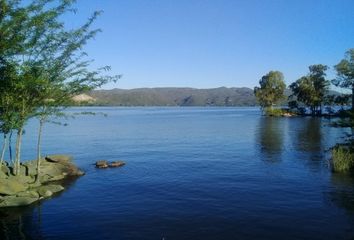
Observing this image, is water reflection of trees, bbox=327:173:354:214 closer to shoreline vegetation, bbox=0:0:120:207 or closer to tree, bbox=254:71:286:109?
shoreline vegetation, bbox=0:0:120:207

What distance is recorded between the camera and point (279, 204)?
30.8 metres

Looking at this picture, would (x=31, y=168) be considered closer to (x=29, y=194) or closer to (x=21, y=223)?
(x=29, y=194)

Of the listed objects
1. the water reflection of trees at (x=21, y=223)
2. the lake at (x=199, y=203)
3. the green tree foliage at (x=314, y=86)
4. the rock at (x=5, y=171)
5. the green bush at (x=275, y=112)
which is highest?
the green tree foliage at (x=314, y=86)

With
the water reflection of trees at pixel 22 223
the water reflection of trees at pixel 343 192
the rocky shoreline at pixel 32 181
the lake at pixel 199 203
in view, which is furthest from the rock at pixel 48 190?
the water reflection of trees at pixel 343 192

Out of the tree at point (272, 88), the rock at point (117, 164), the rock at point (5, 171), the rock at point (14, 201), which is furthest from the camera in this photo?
the tree at point (272, 88)

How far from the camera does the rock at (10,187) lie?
32312 mm

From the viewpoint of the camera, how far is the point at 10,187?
33.0 metres

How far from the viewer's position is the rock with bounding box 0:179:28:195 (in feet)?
106

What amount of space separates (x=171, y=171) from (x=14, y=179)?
18.0 metres

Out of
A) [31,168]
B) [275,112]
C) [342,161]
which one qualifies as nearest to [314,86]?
[275,112]

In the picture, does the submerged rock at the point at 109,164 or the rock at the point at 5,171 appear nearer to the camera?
the rock at the point at 5,171

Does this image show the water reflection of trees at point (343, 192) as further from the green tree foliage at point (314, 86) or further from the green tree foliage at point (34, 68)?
the green tree foliage at point (314, 86)

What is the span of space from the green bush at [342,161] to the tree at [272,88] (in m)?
147

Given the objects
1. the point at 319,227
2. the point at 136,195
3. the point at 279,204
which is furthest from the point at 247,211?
the point at 136,195
